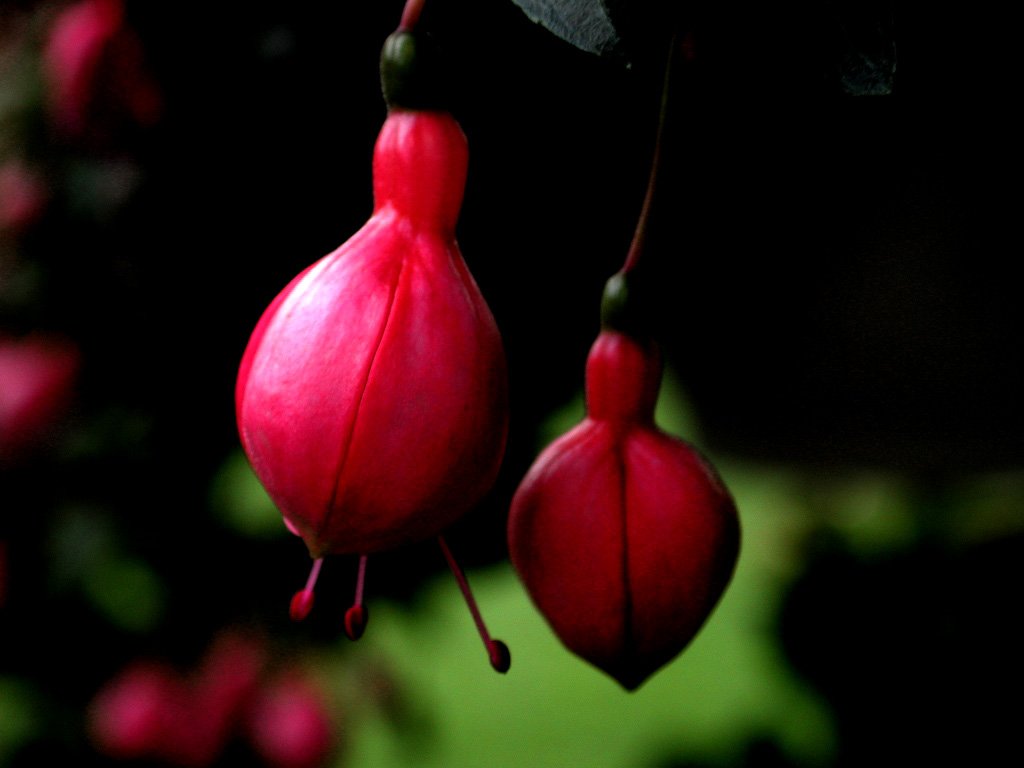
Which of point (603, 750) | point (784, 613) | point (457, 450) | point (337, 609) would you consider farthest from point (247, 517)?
point (603, 750)

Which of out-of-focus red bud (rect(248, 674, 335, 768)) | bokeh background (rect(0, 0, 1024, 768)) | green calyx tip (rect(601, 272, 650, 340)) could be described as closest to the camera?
green calyx tip (rect(601, 272, 650, 340))

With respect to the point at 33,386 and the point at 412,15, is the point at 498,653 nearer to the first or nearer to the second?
the point at 412,15

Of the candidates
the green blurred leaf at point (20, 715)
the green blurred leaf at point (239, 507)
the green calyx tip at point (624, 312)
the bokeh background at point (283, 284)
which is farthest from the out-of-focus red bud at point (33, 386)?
the green calyx tip at point (624, 312)

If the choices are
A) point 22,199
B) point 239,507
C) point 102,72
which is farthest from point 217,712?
point 102,72

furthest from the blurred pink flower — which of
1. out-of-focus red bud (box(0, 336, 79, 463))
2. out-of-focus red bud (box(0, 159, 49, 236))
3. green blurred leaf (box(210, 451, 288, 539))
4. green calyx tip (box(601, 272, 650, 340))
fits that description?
green calyx tip (box(601, 272, 650, 340))

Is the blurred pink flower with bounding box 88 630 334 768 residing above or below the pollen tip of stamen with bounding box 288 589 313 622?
below

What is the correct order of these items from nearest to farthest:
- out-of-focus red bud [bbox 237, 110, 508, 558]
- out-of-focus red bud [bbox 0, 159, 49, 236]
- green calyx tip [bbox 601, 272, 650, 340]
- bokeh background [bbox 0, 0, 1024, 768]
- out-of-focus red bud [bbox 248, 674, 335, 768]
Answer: out-of-focus red bud [bbox 237, 110, 508, 558] → green calyx tip [bbox 601, 272, 650, 340] → bokeh background [bbox 0, 0, 1024, 768] → out-of-focus red bud [bbox 0, 159, 49, 236] → out-of-focus red bud [bbox 248, 674, 335, 768]

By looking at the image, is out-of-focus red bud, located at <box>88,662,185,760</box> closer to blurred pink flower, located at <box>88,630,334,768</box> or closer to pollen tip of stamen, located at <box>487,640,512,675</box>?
blurred pink flower, located at <box>88,630,334,768</box>
